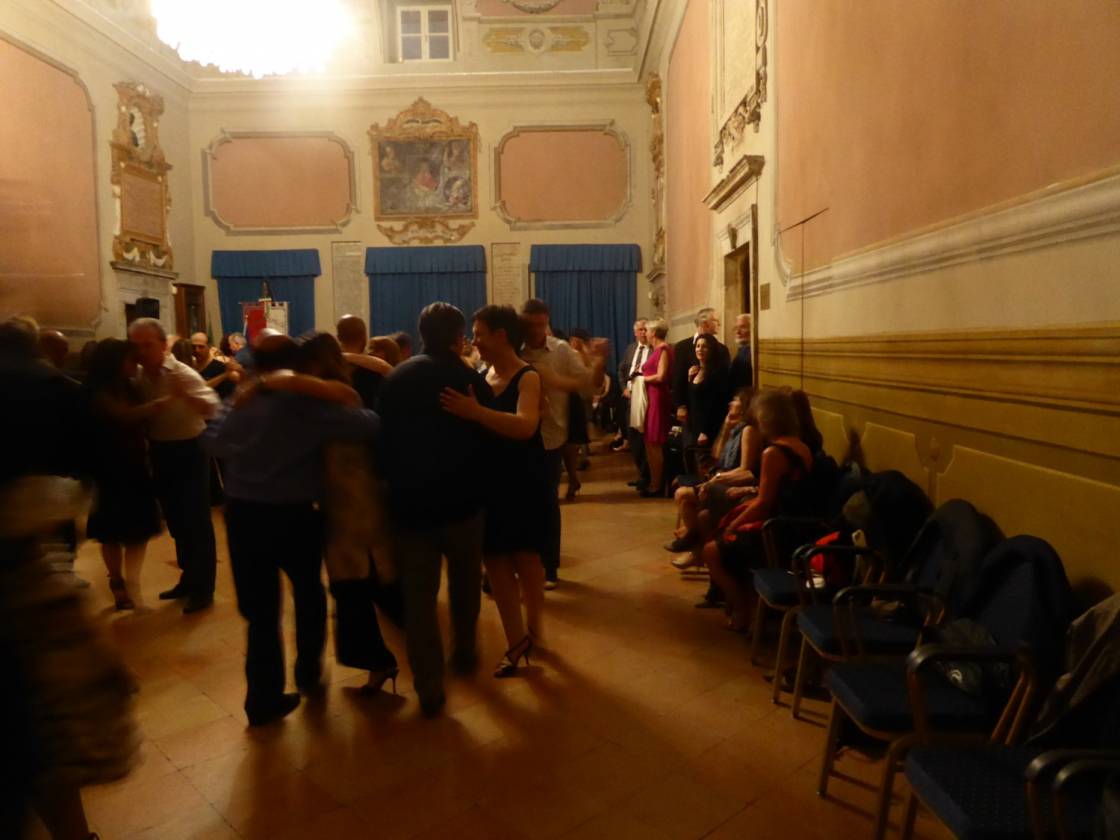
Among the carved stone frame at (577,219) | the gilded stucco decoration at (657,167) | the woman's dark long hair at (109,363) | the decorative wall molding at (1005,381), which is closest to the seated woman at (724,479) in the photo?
the decorative wall molding at (1005,381)

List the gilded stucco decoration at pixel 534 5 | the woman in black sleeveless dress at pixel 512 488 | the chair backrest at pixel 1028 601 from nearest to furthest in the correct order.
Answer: the chair backrest at pixel 1028 601, the woman in black sleeveless dress at pixel 512 488, the gilded stucco decoration at pixel 534 5

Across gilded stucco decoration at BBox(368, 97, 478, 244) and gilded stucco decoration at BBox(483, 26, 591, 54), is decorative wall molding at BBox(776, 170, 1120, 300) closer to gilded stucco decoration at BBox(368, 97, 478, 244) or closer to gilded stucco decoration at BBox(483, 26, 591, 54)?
gilded stucco decoration at BBox(368, 97, 478, 244)

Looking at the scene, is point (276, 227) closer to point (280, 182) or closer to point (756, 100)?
point (280, 182)

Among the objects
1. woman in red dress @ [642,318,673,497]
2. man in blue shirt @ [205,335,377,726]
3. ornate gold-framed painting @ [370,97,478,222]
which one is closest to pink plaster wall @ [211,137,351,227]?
ornate gold-framed painting @ [370,97,478,222]

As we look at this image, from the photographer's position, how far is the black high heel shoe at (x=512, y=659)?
3.57 metres

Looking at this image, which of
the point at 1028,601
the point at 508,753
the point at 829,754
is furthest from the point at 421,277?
the point at 1028,601

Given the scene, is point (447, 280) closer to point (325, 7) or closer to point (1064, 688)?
point (325, 7)

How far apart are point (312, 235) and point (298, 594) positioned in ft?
39.5

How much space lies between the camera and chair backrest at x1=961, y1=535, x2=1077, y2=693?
2.11m

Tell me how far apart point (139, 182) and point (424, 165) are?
4.46m

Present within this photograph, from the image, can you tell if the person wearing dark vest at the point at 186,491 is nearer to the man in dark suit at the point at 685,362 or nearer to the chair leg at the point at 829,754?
the chair leg at the point at 829,754

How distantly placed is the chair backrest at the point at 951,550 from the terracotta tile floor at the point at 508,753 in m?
0.67

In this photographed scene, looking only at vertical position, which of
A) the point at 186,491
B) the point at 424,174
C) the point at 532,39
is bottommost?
the point at 186,491

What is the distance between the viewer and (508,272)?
1427 cm
